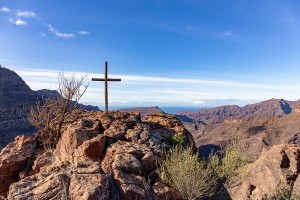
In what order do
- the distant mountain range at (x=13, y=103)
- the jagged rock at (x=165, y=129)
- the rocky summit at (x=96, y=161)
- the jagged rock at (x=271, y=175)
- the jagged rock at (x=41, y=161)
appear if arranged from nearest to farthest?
the rocky summit at (x=96, y=161) → the jagged rock at (x=41, y=161) → the jagged rock at (x=271, y=175) → the jagged rock at (x=165, y=129) → the distant mountain range at (x=13, y=103)

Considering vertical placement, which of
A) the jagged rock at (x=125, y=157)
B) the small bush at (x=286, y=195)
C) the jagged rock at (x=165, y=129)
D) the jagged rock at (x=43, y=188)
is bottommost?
the small bush at (x=286, y=195)

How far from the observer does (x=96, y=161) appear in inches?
491

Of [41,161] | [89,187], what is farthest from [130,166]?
[41,161]

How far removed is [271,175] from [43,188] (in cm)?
943

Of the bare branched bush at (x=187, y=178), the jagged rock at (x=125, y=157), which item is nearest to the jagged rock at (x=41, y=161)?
the jagged rock at (x=125, y=157)

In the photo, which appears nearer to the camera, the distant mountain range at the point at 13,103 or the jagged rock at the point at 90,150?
the jagged rock at the point at 90,150

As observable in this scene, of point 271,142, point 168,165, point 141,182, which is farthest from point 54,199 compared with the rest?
point 271,142

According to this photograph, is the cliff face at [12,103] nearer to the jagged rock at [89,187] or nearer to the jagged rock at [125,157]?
the jagged rock at [125,157]

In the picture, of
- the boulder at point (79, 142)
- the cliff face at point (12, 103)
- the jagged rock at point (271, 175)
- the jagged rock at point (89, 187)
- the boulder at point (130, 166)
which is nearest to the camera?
the jagged rock at point (89, 187)

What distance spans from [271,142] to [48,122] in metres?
154

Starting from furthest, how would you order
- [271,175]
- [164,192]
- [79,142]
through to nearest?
[271,175] < [79,142] < [164,192]

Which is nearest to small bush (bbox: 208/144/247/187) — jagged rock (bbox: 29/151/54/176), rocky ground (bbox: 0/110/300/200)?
rocky ground (bbox: 0/110/300/200)

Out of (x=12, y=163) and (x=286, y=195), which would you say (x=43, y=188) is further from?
(x=286, y=195)

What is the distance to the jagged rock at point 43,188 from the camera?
31.1 feet
